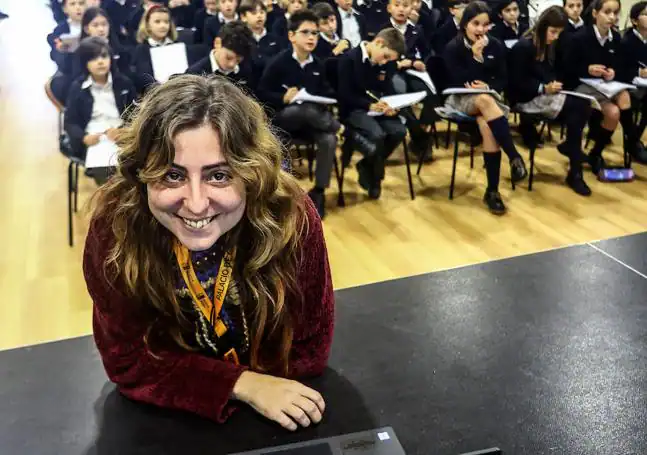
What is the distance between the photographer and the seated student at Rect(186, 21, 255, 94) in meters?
3.46

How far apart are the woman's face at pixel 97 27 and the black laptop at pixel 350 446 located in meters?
3.58

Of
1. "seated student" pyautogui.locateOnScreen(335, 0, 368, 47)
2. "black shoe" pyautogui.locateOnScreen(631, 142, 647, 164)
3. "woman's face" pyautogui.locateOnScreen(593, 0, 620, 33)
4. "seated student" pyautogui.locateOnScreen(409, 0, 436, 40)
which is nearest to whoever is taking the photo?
"woman's face" pyautogui.locateOnScreen(593, 0, 620, 33)

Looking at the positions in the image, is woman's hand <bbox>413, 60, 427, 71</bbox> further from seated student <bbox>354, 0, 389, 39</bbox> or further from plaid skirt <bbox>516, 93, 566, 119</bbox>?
seated student <bbox>354, 0, 389, 39</bbox>

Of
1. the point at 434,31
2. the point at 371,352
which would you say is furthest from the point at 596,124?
the point at 371,352

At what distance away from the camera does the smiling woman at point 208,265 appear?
925 millimetres

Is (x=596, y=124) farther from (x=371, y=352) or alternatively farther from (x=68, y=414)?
(x=68, y=414)

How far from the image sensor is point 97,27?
3992mm

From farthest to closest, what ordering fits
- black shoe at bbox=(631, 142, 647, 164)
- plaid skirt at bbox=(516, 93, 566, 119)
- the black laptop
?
black shoe at bbox=(631, 142, 647, 164), plaid skirt at bbox=(516, 93, 566, 119), the black laptop

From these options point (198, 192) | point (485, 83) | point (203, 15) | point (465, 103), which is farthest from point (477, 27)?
point (198, 192)

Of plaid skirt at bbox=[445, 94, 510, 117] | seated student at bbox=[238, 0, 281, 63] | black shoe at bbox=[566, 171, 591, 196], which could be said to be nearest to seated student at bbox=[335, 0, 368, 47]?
seated student at bbox=[238, 0, 281, 63]

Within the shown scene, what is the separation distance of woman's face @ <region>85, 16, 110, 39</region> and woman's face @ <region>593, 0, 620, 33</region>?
290 cm

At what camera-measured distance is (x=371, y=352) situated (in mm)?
1164

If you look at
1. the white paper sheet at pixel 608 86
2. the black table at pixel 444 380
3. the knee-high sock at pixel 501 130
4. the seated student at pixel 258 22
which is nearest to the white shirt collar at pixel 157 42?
the seated student at pixel 258 22

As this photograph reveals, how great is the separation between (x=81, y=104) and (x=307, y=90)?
1123 mm
